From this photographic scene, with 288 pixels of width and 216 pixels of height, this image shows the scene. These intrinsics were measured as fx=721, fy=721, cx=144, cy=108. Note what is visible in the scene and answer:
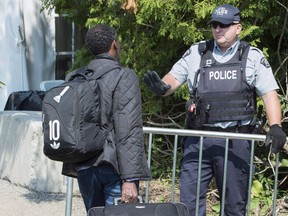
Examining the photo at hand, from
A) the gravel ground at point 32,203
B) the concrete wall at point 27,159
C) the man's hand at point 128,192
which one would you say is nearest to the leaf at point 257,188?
the gravel ground at point 32,203

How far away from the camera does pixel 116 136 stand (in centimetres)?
396

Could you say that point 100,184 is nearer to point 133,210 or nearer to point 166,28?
point 133,210

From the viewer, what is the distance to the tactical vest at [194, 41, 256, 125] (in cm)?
461

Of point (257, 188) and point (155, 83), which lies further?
point (257, 188)

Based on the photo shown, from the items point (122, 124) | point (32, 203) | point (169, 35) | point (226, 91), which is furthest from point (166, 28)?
point (122, 124)

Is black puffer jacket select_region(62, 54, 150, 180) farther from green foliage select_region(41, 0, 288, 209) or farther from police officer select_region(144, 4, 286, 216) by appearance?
green foliage select_region(41, 0, 288, 209)

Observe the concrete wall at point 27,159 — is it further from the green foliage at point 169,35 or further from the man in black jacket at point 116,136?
the man in black jacket at point 116,136

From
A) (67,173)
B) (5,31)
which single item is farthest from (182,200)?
(5,31)

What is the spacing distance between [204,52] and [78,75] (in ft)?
3.34

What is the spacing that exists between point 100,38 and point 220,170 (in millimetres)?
1272

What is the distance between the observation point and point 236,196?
15.5 feet

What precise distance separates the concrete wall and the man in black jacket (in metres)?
2.88

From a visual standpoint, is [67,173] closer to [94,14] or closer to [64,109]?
[64,109]

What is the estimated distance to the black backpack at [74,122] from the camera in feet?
12.8
